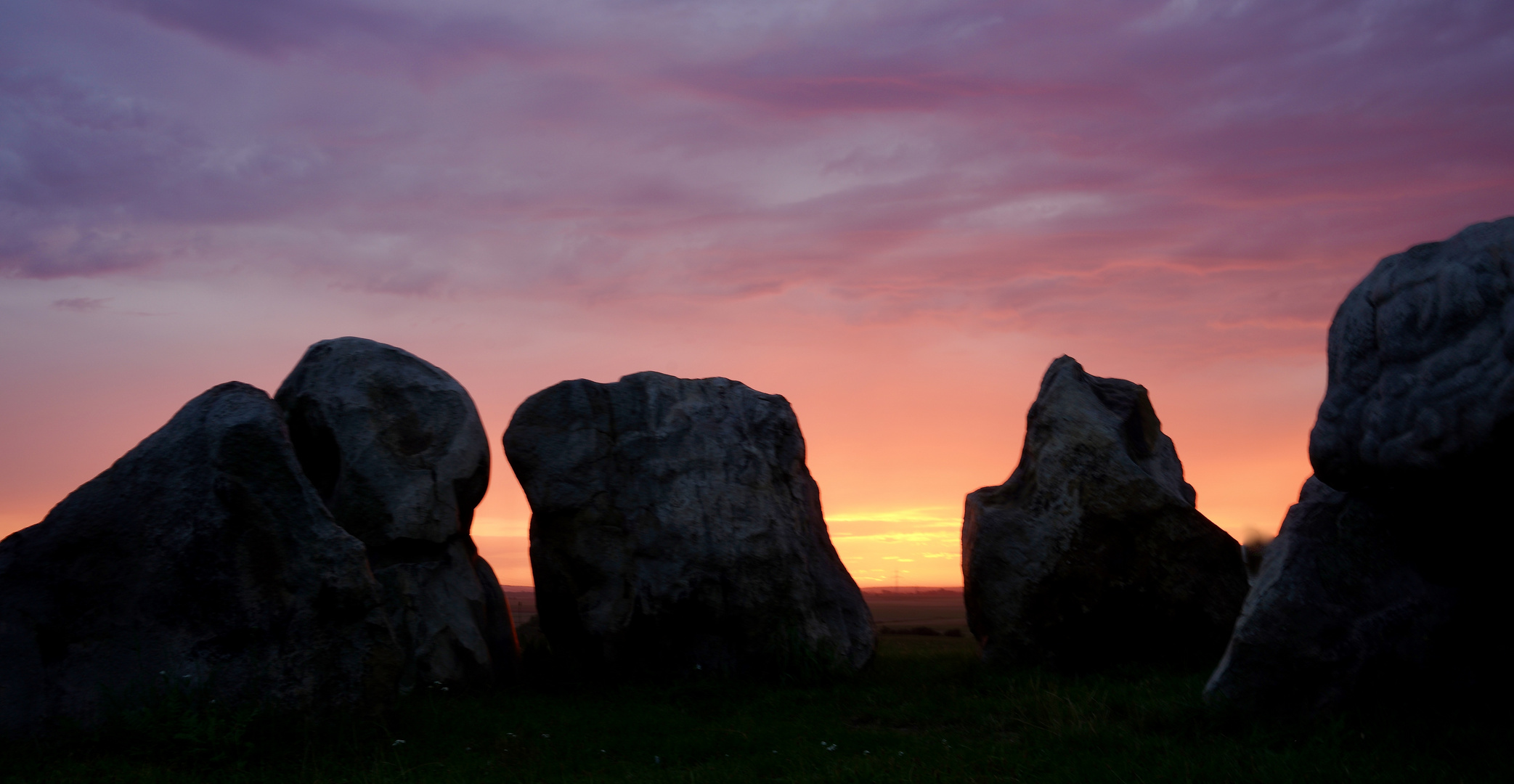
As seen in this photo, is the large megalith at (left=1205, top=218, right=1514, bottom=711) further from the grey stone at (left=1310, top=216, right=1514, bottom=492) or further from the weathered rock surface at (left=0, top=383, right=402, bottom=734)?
the weathered rock surface at (left=0, top=383, right=402, bottom=734)

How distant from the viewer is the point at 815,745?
9.06 metres

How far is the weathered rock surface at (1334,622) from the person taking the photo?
8.47m

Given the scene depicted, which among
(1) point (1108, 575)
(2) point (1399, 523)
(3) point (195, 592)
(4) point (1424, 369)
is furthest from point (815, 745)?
(4) point (1424, 369)

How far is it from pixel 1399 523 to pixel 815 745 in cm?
541

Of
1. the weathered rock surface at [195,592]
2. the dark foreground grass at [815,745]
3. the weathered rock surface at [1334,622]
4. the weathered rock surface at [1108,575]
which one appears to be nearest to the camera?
the dark foreground grass at [815,745]

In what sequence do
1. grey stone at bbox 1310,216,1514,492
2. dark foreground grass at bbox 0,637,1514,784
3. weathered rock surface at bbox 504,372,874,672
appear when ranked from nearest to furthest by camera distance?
grey stone at bbox 1310,216,1514,492 < dark foreground grass at bbox 0,637,1514,784 < weathered rock surface at bbox 504,372,874,672

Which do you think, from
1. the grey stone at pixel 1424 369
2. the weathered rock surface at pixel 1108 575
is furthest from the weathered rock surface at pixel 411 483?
the grey stone at pixel 1424 369

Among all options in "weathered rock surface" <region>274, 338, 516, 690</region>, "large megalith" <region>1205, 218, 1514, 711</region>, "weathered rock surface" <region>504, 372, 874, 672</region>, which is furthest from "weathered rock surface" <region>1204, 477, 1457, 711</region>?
"weathered rock surface" <region>274, 338, 516, 690</region>

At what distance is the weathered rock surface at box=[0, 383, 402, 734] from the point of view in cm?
866

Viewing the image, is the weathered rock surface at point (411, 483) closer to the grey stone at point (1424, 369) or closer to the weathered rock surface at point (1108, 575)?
the weathered rock surface at point (1108, 575)

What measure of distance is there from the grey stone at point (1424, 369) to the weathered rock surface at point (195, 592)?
8.35m

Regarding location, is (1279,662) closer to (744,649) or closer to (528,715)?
(744,649)

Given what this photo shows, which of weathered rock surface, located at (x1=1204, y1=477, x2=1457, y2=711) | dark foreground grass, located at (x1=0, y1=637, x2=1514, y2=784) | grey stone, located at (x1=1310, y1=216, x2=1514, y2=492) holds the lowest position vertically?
dark foreground grass, located at (x1=0, y1=637, x2=1514, y2=784)

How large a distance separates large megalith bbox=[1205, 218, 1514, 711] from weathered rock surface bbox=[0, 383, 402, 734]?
25.5 feet
